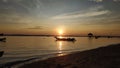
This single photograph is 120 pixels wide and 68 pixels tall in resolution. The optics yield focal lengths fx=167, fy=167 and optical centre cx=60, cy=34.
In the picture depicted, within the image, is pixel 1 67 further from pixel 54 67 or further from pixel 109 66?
pixel 109 66

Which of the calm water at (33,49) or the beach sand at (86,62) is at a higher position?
the beach sand at (86,62)

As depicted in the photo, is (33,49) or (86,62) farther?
(33,49)

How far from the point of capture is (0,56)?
3366 centimetres

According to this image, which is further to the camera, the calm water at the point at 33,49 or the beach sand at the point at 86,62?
the calm water at the point at 33,49

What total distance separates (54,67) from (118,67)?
6.51m

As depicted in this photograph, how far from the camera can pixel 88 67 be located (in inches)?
629

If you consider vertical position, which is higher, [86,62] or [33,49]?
[86,62]

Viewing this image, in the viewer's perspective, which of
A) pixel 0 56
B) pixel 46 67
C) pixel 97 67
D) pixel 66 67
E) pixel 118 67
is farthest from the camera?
pixel 0 56

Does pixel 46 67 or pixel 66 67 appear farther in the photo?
pixel 46 67

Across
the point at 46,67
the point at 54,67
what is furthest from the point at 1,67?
the point at 54,67

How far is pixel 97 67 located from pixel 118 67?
193cm

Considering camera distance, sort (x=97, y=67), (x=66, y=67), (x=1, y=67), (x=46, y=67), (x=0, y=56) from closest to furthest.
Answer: (x=97, y=67) < (x=66, y=67) < (x=46, y=67) < (x=1, y=67) < (x=0, y=56)

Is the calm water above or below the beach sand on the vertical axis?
below

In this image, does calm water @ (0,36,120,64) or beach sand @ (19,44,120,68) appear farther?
calm water @ (0,36,120,64)
